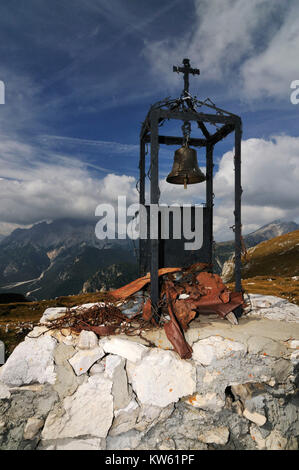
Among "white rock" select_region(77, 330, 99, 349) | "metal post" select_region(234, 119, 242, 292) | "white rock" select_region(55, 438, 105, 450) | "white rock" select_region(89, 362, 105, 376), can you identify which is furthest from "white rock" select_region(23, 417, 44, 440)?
"metal post" select_region(234, 119, 242, 292)

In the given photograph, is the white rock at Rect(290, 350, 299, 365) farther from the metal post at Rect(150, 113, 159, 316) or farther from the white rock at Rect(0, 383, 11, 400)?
the white rock at Rect(0, 383, 11, 400)

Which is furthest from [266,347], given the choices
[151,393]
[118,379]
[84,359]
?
[84,359]

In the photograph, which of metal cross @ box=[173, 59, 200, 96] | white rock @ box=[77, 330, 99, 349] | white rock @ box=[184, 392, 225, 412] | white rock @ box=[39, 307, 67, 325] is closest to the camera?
white rock @ box=[184, 392, 225, 412]

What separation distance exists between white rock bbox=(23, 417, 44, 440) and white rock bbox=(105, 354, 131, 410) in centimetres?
154

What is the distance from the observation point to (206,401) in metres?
5.48

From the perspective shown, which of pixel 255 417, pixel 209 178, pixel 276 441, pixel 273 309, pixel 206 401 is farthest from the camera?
pixel 209 178

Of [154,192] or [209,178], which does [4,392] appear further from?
[209,178]

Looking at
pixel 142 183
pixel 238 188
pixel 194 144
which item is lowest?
pixel 238 188

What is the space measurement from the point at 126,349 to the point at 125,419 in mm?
1310

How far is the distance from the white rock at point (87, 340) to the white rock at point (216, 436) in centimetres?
290

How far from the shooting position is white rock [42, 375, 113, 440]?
511 centimetres

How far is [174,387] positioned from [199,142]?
846cm

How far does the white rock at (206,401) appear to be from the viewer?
17.8 ft
